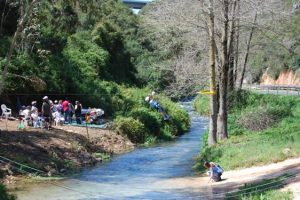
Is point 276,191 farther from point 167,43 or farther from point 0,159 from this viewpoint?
point 167,43

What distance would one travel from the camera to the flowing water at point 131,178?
18984 millimetres

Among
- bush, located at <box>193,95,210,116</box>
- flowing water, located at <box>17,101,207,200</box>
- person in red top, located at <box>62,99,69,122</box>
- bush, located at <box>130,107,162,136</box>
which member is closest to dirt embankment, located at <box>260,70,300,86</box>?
bush, located at <box>193,95,210,116</box>

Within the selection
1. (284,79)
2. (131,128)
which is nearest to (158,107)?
(131,128)

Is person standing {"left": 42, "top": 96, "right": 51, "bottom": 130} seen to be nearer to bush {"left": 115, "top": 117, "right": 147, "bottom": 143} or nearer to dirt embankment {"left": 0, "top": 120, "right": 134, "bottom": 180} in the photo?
dirt embankment {"left": 0, "top": 120, "right": 134, "bottom": 180}

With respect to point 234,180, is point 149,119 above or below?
above

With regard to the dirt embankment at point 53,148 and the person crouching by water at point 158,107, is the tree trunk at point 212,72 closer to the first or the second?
the dirt embankment at point 53,148

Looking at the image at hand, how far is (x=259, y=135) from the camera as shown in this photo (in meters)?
27.7

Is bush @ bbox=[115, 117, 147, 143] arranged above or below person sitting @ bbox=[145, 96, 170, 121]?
below

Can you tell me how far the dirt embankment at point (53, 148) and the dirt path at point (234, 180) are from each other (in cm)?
573

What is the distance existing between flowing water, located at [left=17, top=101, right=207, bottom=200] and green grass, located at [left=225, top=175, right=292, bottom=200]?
183 centimetres

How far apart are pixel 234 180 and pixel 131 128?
17214 millimetres

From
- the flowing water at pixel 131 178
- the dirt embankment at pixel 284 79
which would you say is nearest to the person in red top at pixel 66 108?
the flowing water at pixel 131 178

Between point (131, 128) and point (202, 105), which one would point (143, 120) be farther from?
point (202, 105)

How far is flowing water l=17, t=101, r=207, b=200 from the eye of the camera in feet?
62.3
